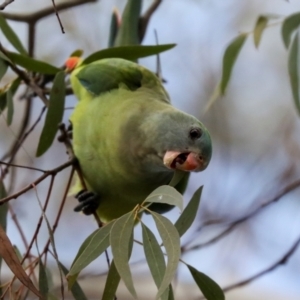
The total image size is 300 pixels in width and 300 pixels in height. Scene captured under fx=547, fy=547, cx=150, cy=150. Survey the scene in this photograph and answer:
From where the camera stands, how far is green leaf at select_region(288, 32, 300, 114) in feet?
3.01

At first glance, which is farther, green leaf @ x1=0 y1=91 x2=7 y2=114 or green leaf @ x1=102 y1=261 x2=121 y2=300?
green leaf @ x1=0 y1=91 x2=7 y2=114

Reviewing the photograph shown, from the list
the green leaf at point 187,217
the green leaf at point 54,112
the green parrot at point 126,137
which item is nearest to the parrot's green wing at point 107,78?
the green parrot at point 126,137

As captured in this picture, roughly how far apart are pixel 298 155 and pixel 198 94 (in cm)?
42

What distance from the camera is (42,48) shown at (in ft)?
6.16

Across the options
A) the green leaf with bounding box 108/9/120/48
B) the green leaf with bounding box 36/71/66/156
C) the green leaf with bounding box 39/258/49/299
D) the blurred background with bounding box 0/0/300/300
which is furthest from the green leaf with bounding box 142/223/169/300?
the blurred background with bounding box 0/0/300/300

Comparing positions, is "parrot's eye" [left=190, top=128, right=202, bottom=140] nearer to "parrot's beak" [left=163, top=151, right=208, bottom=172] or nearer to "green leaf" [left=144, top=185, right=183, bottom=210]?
"parrot's beak" [left=163, top=151, right=208, bottom=172]

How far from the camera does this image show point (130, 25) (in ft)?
3.50

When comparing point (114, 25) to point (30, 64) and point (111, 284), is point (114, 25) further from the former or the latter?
point (111, 284)

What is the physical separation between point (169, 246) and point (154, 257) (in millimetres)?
54

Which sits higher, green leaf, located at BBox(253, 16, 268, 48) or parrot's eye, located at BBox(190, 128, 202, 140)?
green leaf, located at BBox(253, 16, 268, 48)

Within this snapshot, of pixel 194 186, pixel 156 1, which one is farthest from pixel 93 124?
pixel 194 186

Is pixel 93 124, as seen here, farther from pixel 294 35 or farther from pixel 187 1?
pixel 187 1

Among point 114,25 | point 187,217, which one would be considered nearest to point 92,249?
point 187,217

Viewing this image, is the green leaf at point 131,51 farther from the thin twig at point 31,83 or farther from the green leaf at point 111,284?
the green leaf at point 111,284
